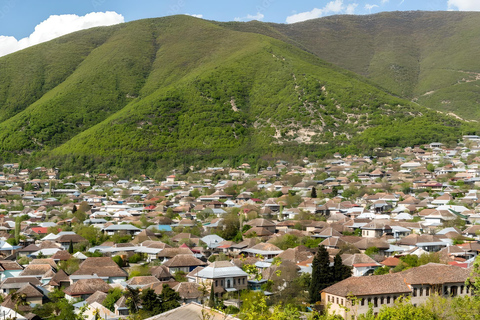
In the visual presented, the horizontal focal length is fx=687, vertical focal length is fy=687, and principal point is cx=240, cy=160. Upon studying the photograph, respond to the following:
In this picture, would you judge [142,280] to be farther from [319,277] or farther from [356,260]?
[356,260]


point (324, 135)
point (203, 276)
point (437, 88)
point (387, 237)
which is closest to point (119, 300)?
point (203, 276)

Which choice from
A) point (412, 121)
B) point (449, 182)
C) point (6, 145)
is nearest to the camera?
point (449, 182)

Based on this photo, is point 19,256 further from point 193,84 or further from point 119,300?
point 193,84

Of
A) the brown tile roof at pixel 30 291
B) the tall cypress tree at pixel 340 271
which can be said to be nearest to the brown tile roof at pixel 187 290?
the brown tile roof at pixel 30 291

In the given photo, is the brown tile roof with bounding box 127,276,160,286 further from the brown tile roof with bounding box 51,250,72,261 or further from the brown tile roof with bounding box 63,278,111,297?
the brown tile roof with bounding box 51,250,72,261

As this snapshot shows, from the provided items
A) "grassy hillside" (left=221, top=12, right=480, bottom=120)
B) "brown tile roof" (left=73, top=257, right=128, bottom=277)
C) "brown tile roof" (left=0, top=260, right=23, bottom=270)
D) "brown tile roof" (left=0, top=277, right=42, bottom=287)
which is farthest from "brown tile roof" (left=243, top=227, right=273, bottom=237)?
"grassy hillside" (left=221, top=12, right=480, bottom=120)
